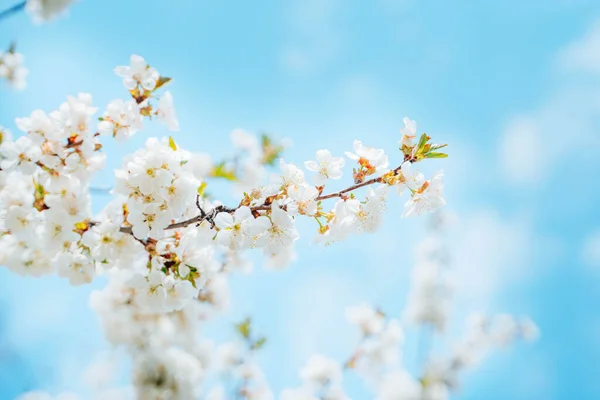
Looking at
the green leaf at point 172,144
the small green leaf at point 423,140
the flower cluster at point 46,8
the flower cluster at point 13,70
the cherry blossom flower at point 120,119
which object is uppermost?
the flower cluster at point 13,70

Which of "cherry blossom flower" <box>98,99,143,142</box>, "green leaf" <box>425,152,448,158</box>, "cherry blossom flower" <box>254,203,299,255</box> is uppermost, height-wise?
"cherry blossom flower" <box>98,99,143,142</box>

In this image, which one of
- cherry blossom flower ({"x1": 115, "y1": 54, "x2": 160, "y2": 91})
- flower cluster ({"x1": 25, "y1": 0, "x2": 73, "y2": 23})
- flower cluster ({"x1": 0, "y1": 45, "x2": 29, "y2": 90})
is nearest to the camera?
flower cluster ({"x1": 25, "y1": 0, "x2": 73, "y2": 23})

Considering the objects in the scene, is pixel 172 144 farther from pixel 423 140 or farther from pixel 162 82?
pixel 423 140

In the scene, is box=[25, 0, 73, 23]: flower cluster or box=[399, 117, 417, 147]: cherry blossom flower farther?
box=[399, 117, 417, 147]: cherry blossom flower

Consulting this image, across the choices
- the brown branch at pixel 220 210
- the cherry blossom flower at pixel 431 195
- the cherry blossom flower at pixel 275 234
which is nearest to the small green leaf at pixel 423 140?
the brown branch at pixel 220 210

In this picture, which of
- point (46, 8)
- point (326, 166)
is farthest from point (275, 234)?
point (46, 8)

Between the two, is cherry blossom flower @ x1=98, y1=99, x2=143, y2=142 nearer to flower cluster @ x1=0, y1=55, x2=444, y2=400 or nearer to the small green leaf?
flower cluster @ x1=0, y1=55, x2=444, y2=400

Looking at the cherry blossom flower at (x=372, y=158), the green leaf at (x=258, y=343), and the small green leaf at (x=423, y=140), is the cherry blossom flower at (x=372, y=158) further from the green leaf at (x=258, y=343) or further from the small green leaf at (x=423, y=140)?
the green leaf at (x=258, y=343)

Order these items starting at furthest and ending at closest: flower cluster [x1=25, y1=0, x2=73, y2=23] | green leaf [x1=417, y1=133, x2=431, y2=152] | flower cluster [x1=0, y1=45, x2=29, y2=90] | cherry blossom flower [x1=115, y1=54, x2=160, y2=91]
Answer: flower cluster [x1=0, y1=45, x2=29, y2=90]
cherry blossom flower [x1=115, y1=54, x2=160, y2=91]
green leaf [x1=417, y1=133, x2=431, y2=152]
flower cluster [x1=25, y1=0, x2=73, y2=23]

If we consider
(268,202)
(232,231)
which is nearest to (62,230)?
(232,231)

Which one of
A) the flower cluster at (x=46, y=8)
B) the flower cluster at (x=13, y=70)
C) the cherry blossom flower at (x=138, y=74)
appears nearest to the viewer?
the flower cluster at (x=46, y=8)

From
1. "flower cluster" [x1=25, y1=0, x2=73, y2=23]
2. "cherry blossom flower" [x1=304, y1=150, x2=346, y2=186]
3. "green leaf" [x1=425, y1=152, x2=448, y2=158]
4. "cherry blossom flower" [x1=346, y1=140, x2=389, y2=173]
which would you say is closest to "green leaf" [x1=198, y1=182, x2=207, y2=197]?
"cherry blossom flower" [x1=304, y1=150, x2=346, y2=186]

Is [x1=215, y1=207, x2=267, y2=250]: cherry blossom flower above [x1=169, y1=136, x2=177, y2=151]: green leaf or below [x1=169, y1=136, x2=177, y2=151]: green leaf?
below

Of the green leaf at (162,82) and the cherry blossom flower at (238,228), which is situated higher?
the green leaf at (162,82)
